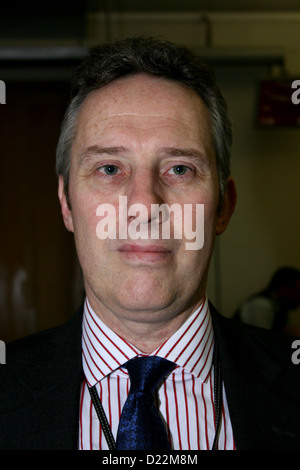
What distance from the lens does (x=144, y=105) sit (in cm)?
112

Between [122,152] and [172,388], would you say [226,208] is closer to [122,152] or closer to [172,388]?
[122,152]

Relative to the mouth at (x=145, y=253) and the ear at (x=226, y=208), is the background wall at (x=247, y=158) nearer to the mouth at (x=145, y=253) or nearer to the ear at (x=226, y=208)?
the ear at (x=226, y=208)

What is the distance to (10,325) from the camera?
145 inches

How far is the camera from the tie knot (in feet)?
3.38

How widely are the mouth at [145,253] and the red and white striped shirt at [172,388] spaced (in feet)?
0.54

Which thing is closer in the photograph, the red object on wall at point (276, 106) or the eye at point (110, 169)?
the eye at point (110, 169)

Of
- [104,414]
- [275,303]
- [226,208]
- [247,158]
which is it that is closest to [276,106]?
[247,158]

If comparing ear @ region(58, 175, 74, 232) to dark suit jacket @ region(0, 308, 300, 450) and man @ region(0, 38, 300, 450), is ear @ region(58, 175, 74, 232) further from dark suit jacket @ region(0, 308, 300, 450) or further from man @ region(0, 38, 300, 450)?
dark suit jacket @ region(0, 308, 300, 450)

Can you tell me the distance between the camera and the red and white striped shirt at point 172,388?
1.06 m

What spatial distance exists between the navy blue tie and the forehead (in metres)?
0.46

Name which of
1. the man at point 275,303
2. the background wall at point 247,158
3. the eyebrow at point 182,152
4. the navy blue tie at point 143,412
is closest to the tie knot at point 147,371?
the navy blue tie at point 143,412

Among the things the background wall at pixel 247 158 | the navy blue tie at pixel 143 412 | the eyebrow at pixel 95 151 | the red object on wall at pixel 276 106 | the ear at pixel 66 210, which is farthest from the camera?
the background wall at pixel 247 158
